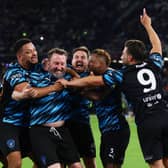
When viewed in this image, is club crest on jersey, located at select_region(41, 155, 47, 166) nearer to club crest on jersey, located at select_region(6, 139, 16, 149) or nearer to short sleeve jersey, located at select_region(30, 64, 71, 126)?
short sleeve jersey, located at select_region(30, 64, 71, 126)

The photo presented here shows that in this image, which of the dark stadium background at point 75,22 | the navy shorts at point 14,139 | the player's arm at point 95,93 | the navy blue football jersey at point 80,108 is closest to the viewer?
the player's arm at point 95,93

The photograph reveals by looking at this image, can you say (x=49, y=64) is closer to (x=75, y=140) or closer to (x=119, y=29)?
(x=75, y=140)

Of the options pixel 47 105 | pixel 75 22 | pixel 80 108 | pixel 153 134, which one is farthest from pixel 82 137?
pixel 75 22

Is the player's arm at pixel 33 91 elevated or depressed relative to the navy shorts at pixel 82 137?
elevated

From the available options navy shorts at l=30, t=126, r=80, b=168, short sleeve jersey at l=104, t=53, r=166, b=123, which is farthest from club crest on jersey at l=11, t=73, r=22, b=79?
short sleeve jersey at l=104, t=53, r=166, b=123

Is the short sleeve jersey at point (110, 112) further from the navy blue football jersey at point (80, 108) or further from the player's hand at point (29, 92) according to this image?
the player's hand at point (29, 92)

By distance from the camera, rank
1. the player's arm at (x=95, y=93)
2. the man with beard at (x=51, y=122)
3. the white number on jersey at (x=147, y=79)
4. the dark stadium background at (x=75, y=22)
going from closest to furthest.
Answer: the man with beard at (x=51, y=122)
the white number on jersey at (x=147, y=79)
the player's arm at (x=95, y=93)
the dark stadium background at (x=75, y=22)

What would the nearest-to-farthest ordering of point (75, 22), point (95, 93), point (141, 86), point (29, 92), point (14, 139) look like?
1. point (29, 92)
2. point (141, 86)
3. point (95, 93)
4. point (14, 139)
5. point (75, 22)

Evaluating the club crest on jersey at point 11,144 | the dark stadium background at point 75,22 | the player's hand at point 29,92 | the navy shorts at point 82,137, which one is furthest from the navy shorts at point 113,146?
the dark stadium background at point 75,22

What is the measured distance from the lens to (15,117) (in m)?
6.11

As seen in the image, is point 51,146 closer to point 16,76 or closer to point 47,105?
point 47,105

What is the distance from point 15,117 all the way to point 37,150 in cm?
76

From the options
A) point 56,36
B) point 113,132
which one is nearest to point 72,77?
point 113,132

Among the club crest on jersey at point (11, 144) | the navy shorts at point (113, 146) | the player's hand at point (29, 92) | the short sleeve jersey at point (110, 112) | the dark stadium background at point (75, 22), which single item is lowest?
the navy shorts at point (113, 146)
